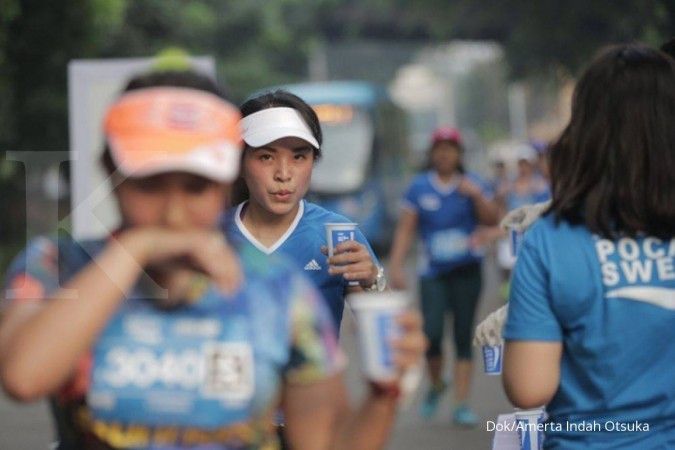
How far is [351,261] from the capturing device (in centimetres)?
488

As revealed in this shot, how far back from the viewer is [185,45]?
37.2 m

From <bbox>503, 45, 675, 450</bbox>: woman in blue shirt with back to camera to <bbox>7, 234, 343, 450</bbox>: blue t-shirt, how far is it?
774 mm

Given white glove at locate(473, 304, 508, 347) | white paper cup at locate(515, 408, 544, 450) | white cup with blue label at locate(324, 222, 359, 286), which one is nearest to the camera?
white paper cup at locate(515, 408, 544, 450)

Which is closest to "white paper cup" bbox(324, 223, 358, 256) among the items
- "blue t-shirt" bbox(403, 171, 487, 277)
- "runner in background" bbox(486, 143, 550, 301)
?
"blue t-shirt" bbox(403, 171, 487, 277)

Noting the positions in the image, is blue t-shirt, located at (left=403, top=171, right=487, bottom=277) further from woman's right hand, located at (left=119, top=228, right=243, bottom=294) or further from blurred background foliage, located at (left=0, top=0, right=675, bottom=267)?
woman's right hand, located at (left=119, top=228, right=243, bottom=294)

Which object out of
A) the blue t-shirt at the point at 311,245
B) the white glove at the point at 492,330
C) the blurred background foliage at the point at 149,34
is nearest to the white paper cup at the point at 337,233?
the blue t-shirt at the point at 311,245

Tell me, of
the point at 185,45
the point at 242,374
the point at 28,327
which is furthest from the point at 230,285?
the point at 185,45

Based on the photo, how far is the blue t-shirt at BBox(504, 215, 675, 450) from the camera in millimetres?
3564

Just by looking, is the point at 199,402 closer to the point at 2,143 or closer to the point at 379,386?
the point at 379,386

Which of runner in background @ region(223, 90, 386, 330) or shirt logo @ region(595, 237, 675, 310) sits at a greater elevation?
runner in background @ region(223, 90, 386, 330)

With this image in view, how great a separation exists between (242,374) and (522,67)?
2334 centimetres

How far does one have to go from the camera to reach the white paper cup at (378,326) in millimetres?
2879

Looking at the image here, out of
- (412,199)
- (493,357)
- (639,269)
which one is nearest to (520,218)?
(493,357)

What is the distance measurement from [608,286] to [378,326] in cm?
87
